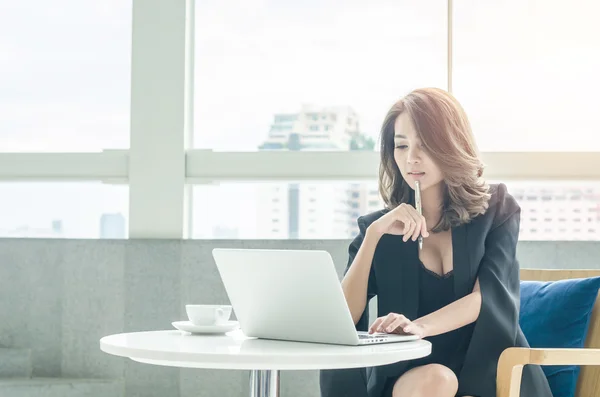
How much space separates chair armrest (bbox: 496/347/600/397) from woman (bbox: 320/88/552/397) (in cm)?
12

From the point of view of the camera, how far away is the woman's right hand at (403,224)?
2123 mm

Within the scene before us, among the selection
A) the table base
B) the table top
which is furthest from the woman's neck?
the table base

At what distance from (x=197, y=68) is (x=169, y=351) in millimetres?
2310

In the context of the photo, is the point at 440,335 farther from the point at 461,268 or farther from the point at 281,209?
the point at 281,209

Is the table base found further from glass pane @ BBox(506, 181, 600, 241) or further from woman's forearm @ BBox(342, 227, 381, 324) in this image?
glass pane @ BBox(506, 181, 600, 241)

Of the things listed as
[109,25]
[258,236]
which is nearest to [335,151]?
[258,236]

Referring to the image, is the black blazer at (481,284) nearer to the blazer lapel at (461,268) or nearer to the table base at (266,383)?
the blazer lapel at (461,268)

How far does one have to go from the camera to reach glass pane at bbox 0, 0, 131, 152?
3.73 m

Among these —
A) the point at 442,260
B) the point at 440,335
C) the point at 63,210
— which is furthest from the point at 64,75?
the point at 440,335

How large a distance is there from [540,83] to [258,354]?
96.8 inches

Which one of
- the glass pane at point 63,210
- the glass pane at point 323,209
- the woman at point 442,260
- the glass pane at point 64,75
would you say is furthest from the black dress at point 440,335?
the glass pane at point 64,75

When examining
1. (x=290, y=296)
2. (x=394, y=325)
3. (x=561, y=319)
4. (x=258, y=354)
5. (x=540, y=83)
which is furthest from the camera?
(x=540, y=83)

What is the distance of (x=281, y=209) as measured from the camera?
3.62 meters

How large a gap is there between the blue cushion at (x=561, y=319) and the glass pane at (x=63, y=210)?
1914 millimetres
